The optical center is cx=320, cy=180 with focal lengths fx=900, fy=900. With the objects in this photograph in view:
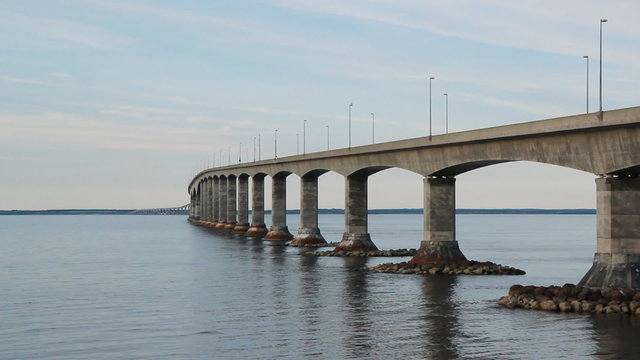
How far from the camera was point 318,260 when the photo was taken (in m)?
77.2

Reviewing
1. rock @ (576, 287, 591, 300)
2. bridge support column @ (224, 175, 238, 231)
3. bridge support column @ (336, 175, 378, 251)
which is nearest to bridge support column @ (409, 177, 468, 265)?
bridge support column @ (336, 175, 378, 251)

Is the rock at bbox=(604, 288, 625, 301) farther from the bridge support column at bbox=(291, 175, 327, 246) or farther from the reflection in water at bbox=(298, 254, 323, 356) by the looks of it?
the bridge support column at bbox=(291, 175, 327, 246)

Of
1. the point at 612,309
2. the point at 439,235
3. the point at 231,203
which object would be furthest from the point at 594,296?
the point at 231,203

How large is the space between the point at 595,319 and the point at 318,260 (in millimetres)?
39545

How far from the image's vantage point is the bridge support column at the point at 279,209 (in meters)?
114

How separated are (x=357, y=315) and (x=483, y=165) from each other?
82.0ft

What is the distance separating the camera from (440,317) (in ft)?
134

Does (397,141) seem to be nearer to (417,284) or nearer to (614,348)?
(417,284)

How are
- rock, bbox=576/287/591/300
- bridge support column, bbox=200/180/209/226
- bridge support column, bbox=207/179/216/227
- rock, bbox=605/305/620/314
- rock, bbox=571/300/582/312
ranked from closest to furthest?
rock, bbox=605/305/620/314
rock, bbox=571/300/582/312
rock, bbox=576/287/591/300
bridge support column, bbox=207/179/216/227
bridge support column, bbox=200/180/209/226

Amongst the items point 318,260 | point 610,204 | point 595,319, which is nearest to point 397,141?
point 318,260

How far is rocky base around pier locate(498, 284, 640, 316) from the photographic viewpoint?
135 feet

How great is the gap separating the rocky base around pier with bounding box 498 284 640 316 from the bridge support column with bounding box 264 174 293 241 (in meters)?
69.0

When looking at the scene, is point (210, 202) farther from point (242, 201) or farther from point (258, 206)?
point (258, 206)

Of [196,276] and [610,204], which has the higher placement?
[610,204]
